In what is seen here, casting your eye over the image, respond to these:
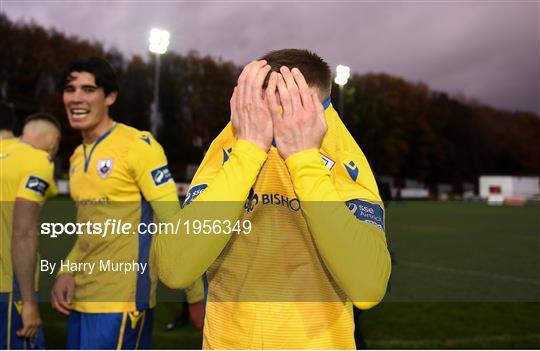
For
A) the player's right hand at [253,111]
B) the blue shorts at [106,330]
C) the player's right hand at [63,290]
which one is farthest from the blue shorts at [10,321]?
the player's right hand at [253,111]

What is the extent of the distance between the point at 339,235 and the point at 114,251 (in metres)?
1.76

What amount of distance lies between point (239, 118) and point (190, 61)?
123 feet

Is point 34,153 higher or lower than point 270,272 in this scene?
higher

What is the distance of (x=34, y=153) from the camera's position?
10.8 ft

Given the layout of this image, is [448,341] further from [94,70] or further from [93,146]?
[94,70]

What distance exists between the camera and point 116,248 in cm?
271

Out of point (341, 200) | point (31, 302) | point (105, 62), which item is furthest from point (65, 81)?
point (341, 200)

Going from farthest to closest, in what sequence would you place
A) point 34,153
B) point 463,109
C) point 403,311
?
point 463,109
point 403,311
point 34,153

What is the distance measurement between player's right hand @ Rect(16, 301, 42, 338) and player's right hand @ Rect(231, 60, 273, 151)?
2171 mm

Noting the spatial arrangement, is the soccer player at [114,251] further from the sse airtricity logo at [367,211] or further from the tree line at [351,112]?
the tree line at [351,112]

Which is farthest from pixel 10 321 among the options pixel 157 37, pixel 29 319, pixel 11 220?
pixel 157 37

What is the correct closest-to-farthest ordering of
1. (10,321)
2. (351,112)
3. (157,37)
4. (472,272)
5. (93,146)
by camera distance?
(93,146) < (10,321) < (157,37) < (472,272) < (351,112)

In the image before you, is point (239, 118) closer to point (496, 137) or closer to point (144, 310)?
point (144, 310)

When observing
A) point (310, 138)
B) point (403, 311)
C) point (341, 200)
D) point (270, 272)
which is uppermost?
point (310, 138)
